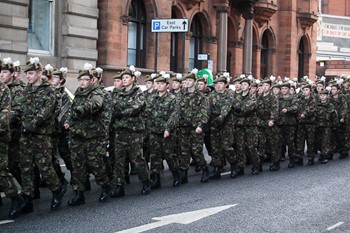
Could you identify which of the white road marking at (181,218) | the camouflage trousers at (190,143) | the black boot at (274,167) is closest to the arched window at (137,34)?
the black boot at (274,167)

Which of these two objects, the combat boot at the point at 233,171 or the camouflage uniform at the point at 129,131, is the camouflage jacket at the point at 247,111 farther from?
the camouflage uniform at the point at 129,131

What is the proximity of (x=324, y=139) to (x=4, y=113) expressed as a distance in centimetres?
970

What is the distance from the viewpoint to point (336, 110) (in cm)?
1703

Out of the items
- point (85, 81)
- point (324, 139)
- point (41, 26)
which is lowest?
point (324, 139)

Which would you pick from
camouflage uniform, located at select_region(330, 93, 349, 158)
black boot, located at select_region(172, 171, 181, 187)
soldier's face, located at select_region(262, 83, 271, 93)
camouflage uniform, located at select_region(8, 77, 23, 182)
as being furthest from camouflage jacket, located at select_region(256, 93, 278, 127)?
camouflage uniform, located at select_region(8, 77, 23, 182)

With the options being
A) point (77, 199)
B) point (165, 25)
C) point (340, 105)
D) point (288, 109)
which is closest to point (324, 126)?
point (340, 105)

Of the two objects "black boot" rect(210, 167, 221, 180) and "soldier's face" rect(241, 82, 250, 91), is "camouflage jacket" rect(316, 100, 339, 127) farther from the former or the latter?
"black boot" rect(210, 167, 221, 180)

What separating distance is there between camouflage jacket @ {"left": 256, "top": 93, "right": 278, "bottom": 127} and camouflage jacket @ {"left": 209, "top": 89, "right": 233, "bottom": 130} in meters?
1.71

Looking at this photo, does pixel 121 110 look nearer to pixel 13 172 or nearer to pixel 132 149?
pixel 132 149

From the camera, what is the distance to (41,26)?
861 inches


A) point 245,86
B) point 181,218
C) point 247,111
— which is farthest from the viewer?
point 245,86

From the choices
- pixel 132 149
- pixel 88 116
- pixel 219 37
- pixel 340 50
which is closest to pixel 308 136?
pixel 132 149

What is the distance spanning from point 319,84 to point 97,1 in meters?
9.90

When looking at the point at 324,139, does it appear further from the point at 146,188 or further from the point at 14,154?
the point at 14,154
